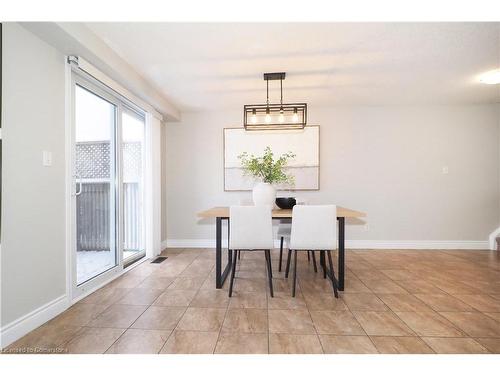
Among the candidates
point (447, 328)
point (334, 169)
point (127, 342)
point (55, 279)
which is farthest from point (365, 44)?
point (55, 279)

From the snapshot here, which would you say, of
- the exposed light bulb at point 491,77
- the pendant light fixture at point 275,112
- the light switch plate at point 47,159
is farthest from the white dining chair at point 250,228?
the exposed light bulb at point 491,77

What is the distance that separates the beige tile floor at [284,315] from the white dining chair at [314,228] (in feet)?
1.23

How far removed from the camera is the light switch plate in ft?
5.74

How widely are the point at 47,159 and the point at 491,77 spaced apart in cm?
458

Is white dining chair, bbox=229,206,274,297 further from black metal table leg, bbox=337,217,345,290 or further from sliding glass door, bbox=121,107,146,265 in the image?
sliding glass door, bbox=121,107,146,265

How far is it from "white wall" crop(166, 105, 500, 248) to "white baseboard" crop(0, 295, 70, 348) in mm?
2692

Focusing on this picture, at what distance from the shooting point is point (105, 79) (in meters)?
2.34

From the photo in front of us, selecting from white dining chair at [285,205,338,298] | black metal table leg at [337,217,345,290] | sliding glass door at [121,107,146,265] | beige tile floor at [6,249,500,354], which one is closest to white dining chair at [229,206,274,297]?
white dining chair at [285,205,338,298]

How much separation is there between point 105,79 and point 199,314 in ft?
7.82

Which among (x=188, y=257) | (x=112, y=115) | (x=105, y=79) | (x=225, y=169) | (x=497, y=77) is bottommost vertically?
(x=188, y=257)

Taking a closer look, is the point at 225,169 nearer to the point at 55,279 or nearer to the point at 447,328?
the point at 55,279

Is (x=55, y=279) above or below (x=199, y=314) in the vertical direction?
above

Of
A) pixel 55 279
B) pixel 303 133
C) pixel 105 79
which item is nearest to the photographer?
pixel 55 279

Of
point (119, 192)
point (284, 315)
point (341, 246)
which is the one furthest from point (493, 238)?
point (119, 192)
